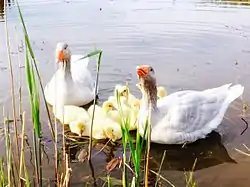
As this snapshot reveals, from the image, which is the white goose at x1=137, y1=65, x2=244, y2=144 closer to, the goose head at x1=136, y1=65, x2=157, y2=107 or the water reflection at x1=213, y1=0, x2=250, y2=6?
the goose head at x1=136, y1=65, x2=157, y2=107

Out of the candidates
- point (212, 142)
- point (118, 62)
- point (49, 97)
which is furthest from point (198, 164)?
point (118, 62)

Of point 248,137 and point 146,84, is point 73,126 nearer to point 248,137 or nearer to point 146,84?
point 146,84

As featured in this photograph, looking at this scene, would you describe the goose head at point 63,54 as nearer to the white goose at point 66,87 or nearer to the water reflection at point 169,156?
the white goose at point 66,87

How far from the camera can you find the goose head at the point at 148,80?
4.68m

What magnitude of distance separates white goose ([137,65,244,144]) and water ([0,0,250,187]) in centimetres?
13

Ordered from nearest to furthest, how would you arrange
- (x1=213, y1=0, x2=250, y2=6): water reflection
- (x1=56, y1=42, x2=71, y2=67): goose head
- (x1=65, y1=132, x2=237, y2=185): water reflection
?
(x1=65, y1=132, x2=237, y2=185): water reflection < (x1=56, y1=42, x2=71, y2=67): goose head < (x1=213, y1=0, x2=250, y2=6): water reflection

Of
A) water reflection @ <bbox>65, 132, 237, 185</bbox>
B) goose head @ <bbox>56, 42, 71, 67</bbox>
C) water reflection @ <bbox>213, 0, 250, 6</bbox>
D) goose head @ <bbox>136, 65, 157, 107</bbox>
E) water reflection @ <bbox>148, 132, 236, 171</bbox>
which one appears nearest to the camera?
water reflection @ <bbox>65, 132, 237, 185</bbox>

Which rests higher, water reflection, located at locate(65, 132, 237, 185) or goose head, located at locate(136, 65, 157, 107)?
goose head, located at locate(136, 65, 157, 107)

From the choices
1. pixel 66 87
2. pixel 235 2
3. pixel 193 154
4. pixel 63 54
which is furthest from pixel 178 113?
pixel 235 2

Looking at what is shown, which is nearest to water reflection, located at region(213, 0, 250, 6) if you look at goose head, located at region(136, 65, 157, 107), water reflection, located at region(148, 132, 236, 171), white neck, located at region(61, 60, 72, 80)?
white neck, located at region(61, 60, 72, 80)

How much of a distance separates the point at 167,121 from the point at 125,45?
324 centimetres

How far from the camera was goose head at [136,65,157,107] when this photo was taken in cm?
468

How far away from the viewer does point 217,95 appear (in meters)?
5.18

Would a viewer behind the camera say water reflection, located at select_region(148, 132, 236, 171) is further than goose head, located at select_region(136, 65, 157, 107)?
No
